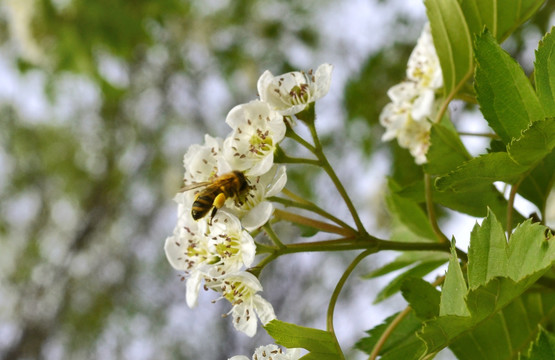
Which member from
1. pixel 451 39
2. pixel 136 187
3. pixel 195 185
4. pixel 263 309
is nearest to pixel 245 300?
pixel 263 309

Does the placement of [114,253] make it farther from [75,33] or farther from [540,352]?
[540,352]

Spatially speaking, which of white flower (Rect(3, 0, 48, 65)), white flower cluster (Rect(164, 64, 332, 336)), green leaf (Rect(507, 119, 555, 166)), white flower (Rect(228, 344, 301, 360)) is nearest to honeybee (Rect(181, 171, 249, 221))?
white flower cluster (Rect(164, 64, 332, 336))

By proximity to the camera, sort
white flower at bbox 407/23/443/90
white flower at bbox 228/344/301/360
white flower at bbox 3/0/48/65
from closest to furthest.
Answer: white flower at bbox 228/344/301/360 < white flower at bbox 407/23/443/90 < white flower at bbox 3/0/48/65

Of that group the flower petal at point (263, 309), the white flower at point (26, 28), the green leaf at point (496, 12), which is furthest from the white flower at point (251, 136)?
A: the white flower at point (26, 28)

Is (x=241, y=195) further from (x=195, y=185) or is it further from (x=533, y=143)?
(x=533, y=143)

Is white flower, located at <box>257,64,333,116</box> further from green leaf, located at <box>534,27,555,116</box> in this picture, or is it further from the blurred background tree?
the blurred background tree

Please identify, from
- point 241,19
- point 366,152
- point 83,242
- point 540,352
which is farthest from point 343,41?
point 540,352

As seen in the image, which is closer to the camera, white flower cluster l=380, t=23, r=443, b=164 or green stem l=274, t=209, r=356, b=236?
green stem l=274, t=209, r=356, b=236
